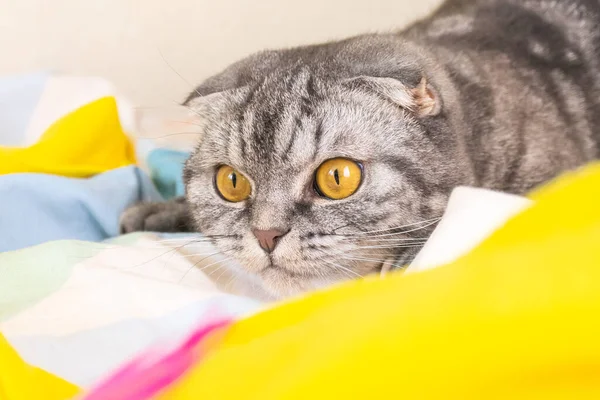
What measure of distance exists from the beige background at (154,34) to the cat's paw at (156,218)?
2.63 ft

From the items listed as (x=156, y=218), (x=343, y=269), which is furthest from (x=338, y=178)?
(x=156, y=218)

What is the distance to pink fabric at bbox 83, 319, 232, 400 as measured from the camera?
464 millimetres

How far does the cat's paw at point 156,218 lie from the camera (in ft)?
3.82

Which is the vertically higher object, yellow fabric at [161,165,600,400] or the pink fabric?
yellow fabric at [161,165,600,400]

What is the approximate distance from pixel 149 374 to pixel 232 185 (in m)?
0.55

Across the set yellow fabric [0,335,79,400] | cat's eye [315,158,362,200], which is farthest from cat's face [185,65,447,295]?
yellow fabric [0,335,79,400]

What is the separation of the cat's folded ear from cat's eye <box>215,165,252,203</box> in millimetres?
255

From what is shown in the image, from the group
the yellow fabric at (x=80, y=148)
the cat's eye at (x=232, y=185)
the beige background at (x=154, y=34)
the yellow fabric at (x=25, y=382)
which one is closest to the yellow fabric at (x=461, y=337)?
the yellow fabric at (x=25, y=382)

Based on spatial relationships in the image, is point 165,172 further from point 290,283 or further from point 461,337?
point 461,337

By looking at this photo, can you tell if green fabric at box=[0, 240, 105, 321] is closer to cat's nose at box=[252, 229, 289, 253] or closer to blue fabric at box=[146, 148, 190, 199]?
cat's nose at box=[252, 229, 289, 253]

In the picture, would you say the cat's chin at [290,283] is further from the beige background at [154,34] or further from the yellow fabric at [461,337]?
the beige background at [154,34]

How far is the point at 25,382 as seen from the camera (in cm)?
61

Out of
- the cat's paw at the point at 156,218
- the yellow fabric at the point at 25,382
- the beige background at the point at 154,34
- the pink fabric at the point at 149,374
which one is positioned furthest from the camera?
the beige background at the point at 154,34

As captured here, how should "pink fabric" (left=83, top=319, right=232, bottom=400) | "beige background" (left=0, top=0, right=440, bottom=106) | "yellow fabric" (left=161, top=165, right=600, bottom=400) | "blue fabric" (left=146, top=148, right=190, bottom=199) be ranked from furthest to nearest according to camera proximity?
"beige background" (left=0, top=0, right=440, bottom=106), "blue fabric" (left=146, top=148, right=190, bottom=199), "pink fabric" (left=83, top=319, right=232, bottom=400), "yellow fabric" (left=161, top=165, right=600, bottom=400)
